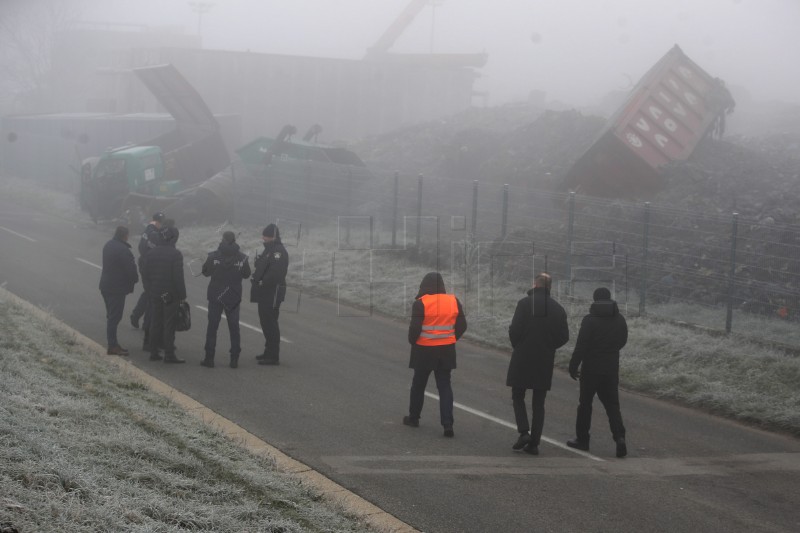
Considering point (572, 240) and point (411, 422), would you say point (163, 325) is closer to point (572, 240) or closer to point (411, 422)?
point (411, 422)

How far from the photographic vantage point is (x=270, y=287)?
496 inches

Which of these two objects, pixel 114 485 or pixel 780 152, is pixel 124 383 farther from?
pixel 780 152

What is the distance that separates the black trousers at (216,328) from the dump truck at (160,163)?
54.8ft

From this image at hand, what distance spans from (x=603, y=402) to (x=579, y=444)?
48cm

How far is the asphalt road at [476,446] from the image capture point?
24.3ft

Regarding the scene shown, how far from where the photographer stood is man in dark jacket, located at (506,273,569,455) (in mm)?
9148

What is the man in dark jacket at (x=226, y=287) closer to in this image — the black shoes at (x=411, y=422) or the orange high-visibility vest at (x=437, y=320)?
the black shoes at (x=411, y=422)

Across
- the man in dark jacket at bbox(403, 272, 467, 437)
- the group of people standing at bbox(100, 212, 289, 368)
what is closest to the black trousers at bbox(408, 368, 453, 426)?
the man in dark jacket at bbox(403, 272, 467, 437)

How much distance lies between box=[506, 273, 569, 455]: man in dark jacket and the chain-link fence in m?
5.56

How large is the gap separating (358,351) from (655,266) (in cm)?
581

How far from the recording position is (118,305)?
1270cm

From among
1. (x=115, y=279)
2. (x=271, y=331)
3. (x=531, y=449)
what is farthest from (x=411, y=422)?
(x=115, y=279)

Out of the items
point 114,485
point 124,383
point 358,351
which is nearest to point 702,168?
point 358,351

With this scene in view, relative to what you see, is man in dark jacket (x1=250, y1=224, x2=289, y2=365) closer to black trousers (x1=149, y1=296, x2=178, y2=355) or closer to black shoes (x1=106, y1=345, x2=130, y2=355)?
black trousers (x1=149, y1=296, x2=178, y2=355)
